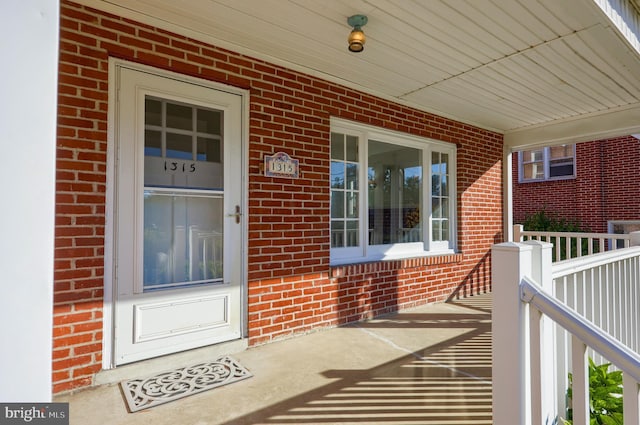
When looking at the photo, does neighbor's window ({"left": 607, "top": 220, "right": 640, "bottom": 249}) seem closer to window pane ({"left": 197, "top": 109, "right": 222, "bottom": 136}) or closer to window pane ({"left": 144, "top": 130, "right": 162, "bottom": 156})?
window pane ({"left": 197, "top": 109, "right": 222, "bottom": 136})

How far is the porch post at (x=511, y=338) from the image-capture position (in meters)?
1.39

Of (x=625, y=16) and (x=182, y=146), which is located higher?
(x=625, y=16)

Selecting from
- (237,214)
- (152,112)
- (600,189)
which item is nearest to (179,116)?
(152,112)

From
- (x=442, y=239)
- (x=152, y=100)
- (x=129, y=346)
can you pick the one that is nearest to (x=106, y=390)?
(x=129, y=346)

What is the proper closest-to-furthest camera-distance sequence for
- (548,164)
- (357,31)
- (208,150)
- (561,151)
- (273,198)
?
(357,31)
(208,150)
(273,198)
(561,151)
(548,164)

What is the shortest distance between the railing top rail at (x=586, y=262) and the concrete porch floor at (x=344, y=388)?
103 cm

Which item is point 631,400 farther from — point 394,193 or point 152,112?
point 394,193

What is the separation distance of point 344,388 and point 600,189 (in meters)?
9.18

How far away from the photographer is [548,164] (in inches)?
375

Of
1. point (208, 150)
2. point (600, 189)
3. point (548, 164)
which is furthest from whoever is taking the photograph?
point (548, 164)

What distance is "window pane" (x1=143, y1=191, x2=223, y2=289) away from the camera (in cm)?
280

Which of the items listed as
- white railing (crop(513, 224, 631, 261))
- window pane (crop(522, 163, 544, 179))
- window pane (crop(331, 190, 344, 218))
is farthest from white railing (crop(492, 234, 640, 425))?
window pane (crop(522, 163, 544, 179))

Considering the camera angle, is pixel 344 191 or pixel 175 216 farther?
pixel 344 191

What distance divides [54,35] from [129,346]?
8.17 feet
